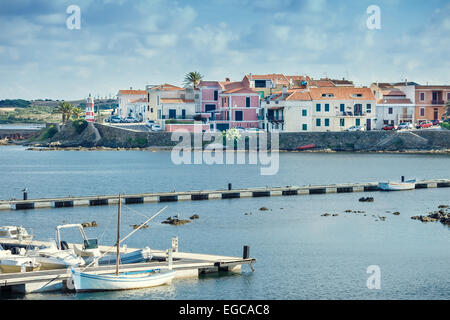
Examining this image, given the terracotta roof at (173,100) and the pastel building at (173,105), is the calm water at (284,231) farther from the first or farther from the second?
the terracotta roof at (173,100)

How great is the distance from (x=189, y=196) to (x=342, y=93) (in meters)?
59.2

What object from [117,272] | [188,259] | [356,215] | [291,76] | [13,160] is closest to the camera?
[117,272]

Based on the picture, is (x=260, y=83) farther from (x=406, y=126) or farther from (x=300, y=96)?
(x=406, y=126)

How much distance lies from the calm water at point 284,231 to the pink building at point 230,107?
28068mm

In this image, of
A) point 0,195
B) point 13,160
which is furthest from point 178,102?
point 0,195

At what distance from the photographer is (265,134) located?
381ft

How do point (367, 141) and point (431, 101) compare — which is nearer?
point (367, 141)

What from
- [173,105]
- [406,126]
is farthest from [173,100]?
[406,126]

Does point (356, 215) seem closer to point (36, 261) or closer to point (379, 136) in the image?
point (36, 261)

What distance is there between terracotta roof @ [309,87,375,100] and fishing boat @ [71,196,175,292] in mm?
82737

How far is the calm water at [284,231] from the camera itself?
114 feet

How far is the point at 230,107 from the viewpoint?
118 meters

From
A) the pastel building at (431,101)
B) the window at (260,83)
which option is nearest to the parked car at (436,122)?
the pastel building at (431,101)

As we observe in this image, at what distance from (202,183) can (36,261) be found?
143 ft
